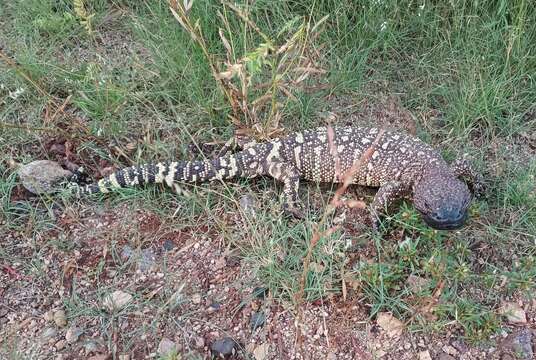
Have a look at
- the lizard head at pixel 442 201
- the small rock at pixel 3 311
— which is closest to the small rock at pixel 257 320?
the lizard head at pixel 442 201

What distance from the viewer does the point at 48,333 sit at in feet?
8.16

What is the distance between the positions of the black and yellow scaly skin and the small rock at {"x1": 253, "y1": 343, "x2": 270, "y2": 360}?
748 millimetres

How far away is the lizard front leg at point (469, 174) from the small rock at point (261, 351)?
136cm

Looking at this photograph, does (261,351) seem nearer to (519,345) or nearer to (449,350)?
(449,350)

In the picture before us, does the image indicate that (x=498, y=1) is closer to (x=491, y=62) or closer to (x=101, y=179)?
(x=491, y=62)

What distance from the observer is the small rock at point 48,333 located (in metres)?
2.47

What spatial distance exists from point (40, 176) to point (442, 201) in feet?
6.91

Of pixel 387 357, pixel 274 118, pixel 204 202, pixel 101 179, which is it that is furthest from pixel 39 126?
pixel 387 357

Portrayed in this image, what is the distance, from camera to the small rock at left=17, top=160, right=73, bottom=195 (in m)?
2.98

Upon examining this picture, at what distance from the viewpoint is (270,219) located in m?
2.84

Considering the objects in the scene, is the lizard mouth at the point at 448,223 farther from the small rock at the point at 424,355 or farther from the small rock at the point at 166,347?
the small rock at the point at 166,347

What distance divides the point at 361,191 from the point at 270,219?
606 mm

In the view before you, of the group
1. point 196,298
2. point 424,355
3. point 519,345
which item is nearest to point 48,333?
point 196,298

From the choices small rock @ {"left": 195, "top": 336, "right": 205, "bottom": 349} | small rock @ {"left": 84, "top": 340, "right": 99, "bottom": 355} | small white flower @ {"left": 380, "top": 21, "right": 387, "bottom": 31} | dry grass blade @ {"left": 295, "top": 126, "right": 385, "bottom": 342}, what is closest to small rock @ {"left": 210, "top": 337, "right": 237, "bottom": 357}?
small rock @ {"left": 195, "top": 336, "right": 205, "bottom": 349}
